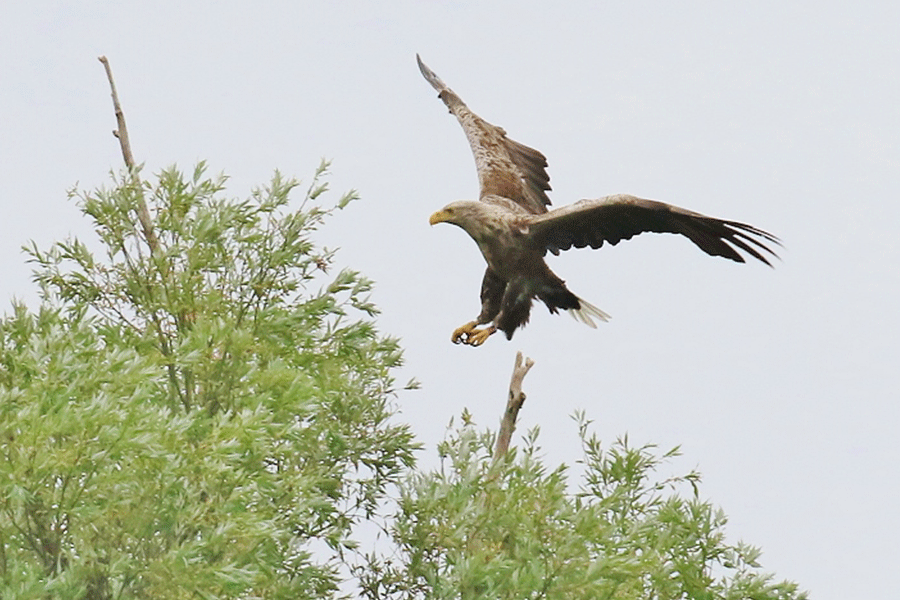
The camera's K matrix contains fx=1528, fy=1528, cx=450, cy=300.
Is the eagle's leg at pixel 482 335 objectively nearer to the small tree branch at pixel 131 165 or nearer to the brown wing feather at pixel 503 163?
the brown wing feather at pixel 503 163

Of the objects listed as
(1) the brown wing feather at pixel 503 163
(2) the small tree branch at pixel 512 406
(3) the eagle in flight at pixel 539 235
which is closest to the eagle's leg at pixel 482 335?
(3) the eagle in flight at pixel 539 235

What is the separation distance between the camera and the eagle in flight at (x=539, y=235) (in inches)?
508

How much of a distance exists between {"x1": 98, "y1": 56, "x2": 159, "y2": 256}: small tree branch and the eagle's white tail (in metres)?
4.09

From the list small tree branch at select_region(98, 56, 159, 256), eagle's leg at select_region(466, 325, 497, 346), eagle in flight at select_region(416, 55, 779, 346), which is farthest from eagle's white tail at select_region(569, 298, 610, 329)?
small tree branch at select_region(98, 56, 159, 256)

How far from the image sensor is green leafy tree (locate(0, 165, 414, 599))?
36.1ft

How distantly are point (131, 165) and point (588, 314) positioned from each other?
15.3ft

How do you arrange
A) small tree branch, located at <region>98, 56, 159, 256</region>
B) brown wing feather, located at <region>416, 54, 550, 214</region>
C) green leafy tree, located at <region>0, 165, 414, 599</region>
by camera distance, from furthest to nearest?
brown wing feather, located at <region>416, 54, 550, 214</region> → small tree branch, located at <region>98, 56, 159, 256</region> → green leafy tree, located at <region>0, 165, 414, 599</region>

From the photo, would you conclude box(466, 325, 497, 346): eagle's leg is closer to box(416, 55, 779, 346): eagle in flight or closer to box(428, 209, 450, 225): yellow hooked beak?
box(416, 55, 779, 346): eagle in flight

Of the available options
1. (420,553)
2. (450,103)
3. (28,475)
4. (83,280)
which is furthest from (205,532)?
(450,103)

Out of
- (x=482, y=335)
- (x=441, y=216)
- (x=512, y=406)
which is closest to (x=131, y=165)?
(x=441, y=216)

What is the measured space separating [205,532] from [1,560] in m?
1.51

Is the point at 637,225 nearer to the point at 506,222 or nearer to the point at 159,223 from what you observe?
the point at 506,222

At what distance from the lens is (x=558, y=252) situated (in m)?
13.9

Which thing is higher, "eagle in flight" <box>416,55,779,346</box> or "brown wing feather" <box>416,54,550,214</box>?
"brown wing feather" <box>416,54,550,214</box>
